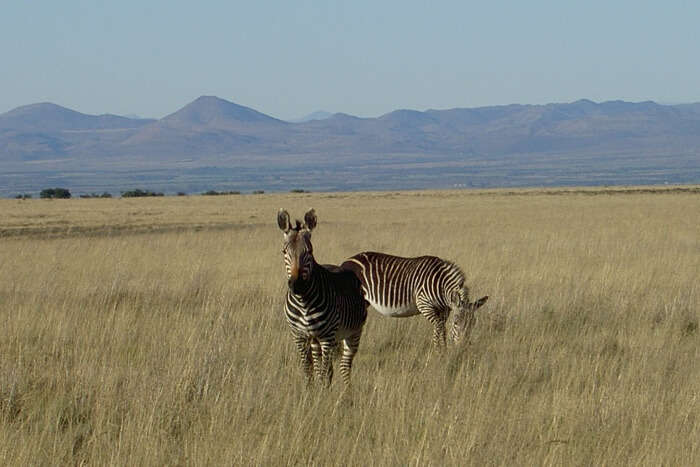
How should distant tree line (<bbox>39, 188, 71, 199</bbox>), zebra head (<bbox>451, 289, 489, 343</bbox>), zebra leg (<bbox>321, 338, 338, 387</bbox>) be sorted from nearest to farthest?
zebra leg (<bbox>321, 338, 338, 387</bbox>)
zebra head (<bbox>451, 289, 489, 343</bbox>)
distant tree line (<bbox>39, 188, 71, 199</bbox>)

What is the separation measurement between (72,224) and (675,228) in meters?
18.9

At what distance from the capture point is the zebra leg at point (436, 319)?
354 inches

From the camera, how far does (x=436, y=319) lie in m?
9.09

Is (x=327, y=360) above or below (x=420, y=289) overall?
below

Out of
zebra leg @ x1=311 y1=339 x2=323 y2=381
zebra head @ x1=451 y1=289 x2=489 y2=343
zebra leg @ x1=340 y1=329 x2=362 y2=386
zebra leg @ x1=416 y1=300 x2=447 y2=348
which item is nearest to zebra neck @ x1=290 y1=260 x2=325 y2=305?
zebra leg @ x1=311 y1=339 x2=323 y2=381

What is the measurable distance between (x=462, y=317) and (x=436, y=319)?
0.54 metres

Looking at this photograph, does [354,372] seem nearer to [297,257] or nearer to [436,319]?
[436,319]

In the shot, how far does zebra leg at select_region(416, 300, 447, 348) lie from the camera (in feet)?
29.5

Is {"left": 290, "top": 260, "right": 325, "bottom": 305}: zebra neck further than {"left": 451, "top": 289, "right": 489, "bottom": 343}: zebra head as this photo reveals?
No

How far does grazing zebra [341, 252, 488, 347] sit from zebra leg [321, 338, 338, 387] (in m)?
1.69

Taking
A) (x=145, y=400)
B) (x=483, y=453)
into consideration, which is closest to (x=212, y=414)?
(x=145, y=400)

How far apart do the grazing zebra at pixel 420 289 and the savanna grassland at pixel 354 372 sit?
0.34 m

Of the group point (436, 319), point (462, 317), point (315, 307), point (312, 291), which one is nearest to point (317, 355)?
point (315, 307)

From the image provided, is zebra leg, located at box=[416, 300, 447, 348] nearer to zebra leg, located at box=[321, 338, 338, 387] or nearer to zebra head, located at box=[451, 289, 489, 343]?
zebra head, located at box=[451, 289, 489, 343]
